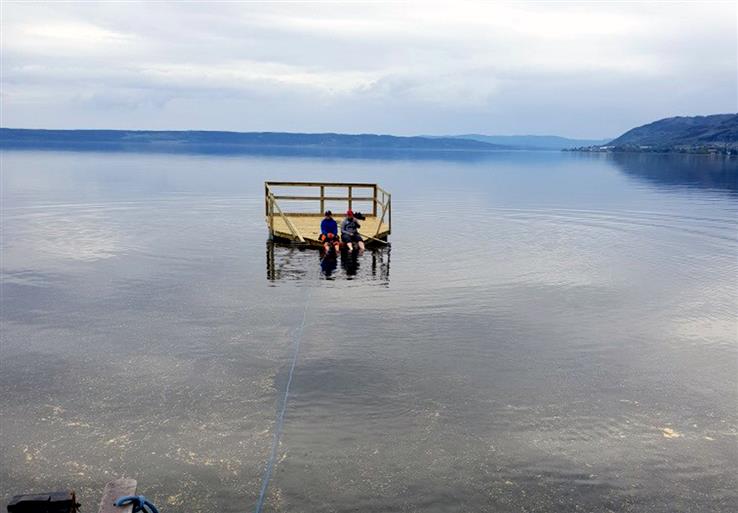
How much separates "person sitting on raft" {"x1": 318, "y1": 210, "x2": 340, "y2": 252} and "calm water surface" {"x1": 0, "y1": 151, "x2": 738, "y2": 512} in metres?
1.51

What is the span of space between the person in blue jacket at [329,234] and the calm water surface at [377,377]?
1.51 metres

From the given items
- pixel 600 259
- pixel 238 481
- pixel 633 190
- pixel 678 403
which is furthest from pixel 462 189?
pixel 238 481

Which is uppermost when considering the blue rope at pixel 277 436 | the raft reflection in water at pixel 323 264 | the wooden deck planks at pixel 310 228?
the wooden deck planks at pixel 310 228

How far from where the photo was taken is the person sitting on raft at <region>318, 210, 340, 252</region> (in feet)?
92.2

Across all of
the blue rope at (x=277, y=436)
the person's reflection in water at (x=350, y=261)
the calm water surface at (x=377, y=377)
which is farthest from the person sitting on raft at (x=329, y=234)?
the blue rope at (x=277, y=436)

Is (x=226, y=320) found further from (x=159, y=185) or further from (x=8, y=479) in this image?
(x=159, y=185)

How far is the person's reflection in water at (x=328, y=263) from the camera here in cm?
2408

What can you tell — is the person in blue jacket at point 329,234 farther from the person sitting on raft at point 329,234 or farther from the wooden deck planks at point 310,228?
the wooden deck planks at point 310,228

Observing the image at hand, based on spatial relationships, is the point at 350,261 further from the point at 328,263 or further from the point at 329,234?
the point at 329,234

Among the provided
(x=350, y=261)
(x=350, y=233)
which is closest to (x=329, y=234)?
(x=350, y=233)

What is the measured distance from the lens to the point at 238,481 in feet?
31.8

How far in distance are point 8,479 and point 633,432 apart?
10.8 m

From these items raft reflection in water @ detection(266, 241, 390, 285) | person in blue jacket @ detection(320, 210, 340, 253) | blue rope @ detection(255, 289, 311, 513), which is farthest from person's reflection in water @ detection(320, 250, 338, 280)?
blue rope @ detection(255, 289, 311, 513)

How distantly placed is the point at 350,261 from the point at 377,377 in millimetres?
13212
